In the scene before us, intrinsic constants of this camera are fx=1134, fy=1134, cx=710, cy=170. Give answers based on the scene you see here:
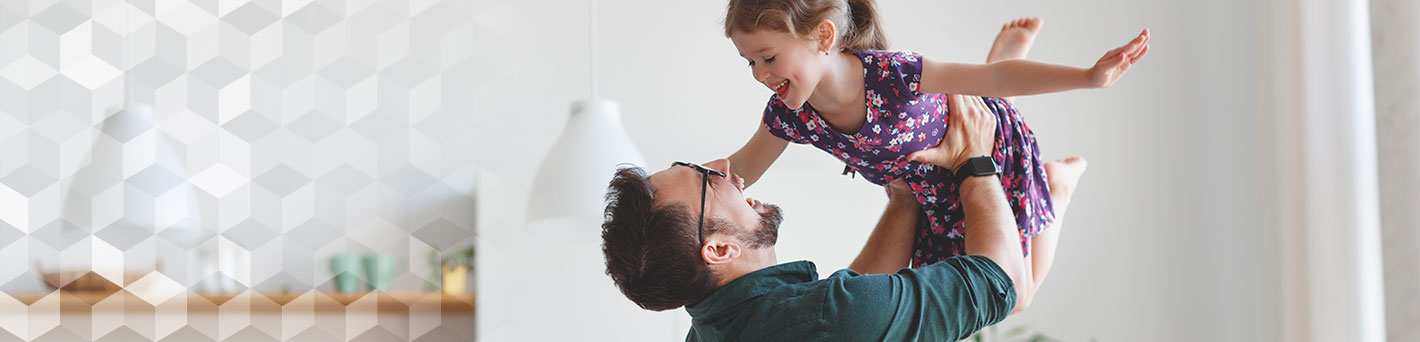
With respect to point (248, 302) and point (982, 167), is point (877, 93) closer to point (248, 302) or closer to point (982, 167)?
point (982, 167)

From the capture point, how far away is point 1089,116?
325 cm

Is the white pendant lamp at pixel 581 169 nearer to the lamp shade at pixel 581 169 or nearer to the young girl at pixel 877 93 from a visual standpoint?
the lamp shade at pixel 581 169

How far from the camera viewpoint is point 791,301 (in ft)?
3.80

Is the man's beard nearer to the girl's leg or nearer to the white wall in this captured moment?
the girl's leg

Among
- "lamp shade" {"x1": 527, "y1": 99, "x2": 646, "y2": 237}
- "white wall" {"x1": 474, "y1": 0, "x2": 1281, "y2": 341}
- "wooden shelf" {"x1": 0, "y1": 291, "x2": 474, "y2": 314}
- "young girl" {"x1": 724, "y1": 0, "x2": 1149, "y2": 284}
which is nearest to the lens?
"young girl" {"x1": 724, "y1": 0, "x2": 1149, "y2": 284}

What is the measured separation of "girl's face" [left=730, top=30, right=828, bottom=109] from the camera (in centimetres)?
117

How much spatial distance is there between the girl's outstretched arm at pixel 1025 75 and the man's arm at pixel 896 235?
27 centimetres

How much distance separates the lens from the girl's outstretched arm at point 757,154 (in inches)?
53.5

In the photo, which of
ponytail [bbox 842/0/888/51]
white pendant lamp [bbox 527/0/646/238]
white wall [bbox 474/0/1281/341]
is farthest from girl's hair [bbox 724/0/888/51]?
white wall [bbox 474/0/1281/341]

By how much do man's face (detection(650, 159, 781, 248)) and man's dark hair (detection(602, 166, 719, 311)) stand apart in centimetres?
1

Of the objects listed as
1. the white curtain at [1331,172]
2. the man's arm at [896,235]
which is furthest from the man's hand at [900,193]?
the white curtain at [1331,172]

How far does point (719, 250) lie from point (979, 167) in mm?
308

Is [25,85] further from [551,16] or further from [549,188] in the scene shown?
[549,188]

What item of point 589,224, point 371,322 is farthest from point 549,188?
point 371,322
